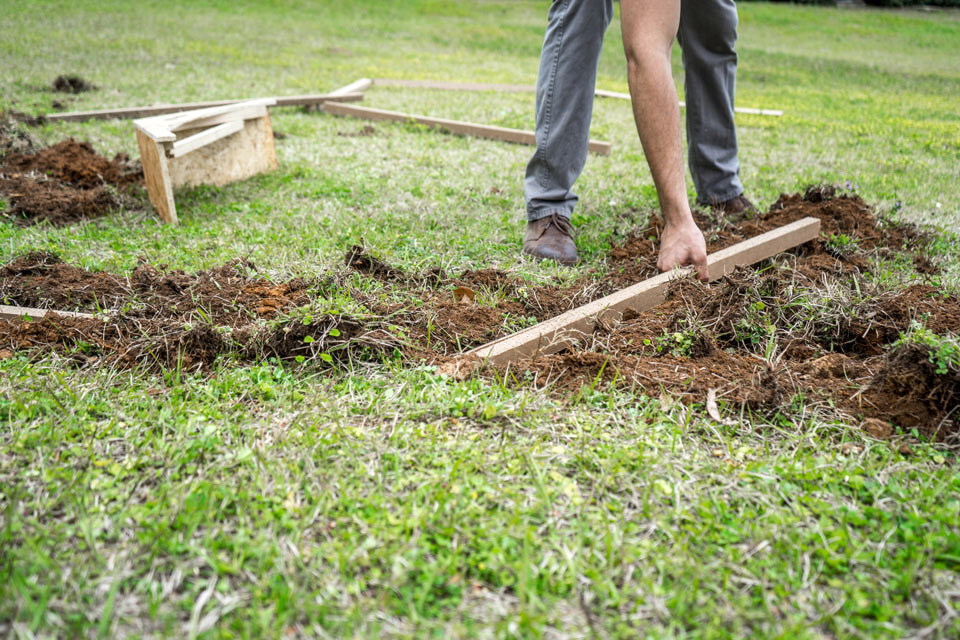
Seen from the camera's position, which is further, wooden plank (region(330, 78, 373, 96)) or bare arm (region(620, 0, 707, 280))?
wooden plank (region(330, 78, 373, 96))

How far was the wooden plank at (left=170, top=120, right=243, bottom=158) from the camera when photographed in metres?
3.73

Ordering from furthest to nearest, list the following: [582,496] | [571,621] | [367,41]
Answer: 1. [367,41]
2. [582,496]
3. [571,621]

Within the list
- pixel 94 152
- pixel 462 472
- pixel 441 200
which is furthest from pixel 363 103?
pixel 462 472

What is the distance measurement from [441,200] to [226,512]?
2.88 m

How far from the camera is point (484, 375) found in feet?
7.24

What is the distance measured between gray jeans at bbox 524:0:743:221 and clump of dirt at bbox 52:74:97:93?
5.98 m

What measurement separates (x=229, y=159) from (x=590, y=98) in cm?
243

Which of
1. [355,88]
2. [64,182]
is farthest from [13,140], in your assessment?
[355,88]

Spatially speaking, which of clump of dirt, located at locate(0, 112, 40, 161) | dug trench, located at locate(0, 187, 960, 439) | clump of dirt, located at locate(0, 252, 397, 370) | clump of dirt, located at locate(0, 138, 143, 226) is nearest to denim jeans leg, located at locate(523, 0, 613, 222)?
dug trench, located at locate(0, 187, 960, 439)

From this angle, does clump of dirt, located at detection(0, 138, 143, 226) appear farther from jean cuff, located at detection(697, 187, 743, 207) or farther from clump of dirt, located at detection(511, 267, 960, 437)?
jean cuff, located at detection(697, 187, 743, 207)

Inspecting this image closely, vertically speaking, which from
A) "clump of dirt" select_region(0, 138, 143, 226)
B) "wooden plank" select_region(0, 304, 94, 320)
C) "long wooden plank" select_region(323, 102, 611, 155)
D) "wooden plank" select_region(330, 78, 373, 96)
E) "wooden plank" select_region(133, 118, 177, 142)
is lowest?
"wooden plank" select_region(0, 304, 94, 320)

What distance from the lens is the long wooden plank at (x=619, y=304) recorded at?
2.29 metres

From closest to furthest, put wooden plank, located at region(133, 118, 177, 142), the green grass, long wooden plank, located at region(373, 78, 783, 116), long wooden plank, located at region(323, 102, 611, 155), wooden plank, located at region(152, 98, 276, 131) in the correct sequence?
the green grass → wooden plank, located at region(133, 118, 177, 142) → wooden plank, located at region(152, 98, 276, 131) → long wooden plank, located at region(323, 102, 611, 155) → long wooden plank, located at region(373, 78, 783, 116)

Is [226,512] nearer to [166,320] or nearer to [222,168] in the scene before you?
[166,320]
